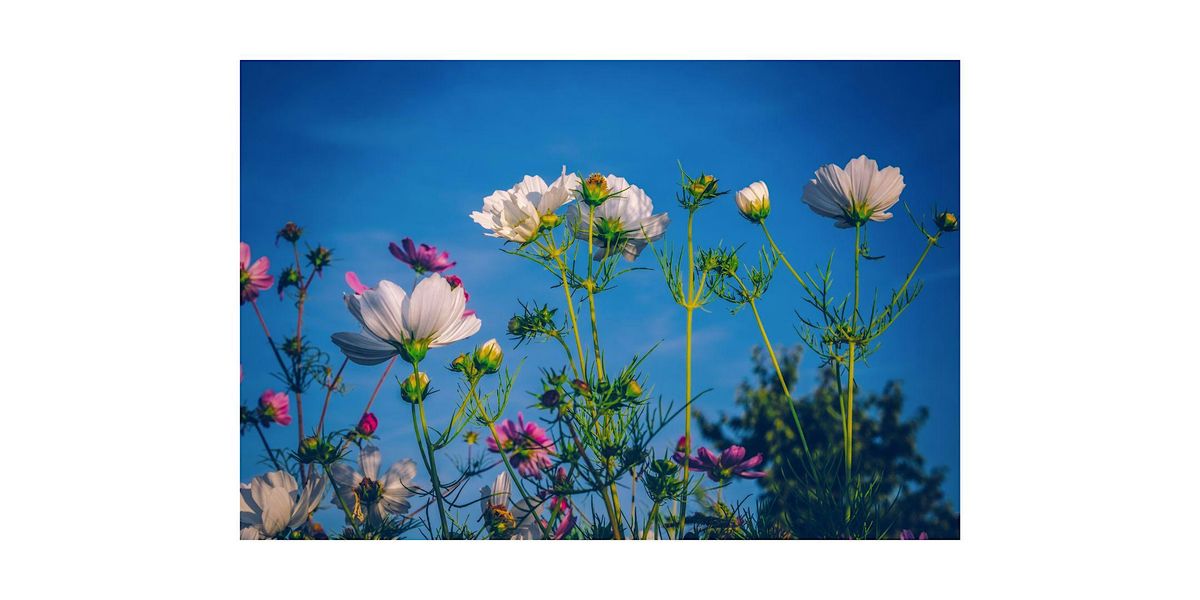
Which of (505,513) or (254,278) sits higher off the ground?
(254,278)

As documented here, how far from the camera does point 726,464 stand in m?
1.81

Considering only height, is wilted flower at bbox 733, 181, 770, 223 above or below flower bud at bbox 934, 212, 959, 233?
above

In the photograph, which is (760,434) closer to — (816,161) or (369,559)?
(816,161)

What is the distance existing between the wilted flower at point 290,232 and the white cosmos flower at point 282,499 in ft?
1.67

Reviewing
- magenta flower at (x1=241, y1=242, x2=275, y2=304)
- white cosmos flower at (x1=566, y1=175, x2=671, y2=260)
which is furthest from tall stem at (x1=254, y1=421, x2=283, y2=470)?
white cosmos flower at (x1=566, y1=175, x2=671, y2=260)

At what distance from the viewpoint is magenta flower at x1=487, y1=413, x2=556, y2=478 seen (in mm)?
1799

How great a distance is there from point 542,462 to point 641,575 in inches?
12.6

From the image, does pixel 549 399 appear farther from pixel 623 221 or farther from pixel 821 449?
pixel 821 449

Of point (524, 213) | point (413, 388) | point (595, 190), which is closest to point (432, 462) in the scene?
point (413, 388)

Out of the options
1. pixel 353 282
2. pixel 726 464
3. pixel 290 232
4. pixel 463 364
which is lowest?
pixel 726 464

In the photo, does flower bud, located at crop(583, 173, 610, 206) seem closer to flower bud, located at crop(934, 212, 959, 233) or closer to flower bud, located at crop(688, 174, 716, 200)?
flower bud, located at crop(688, 174, 716, 200)

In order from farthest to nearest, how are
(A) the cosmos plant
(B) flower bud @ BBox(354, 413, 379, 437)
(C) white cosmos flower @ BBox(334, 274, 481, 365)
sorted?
(B) flower bud @ BBox(354, 413, 379, 437) < (A) the cosmos plant < (C) white cosmos flower @ BBox(334, 274, 481, 365)

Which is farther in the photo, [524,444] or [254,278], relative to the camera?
[254,278]

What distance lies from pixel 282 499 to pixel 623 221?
91cm
